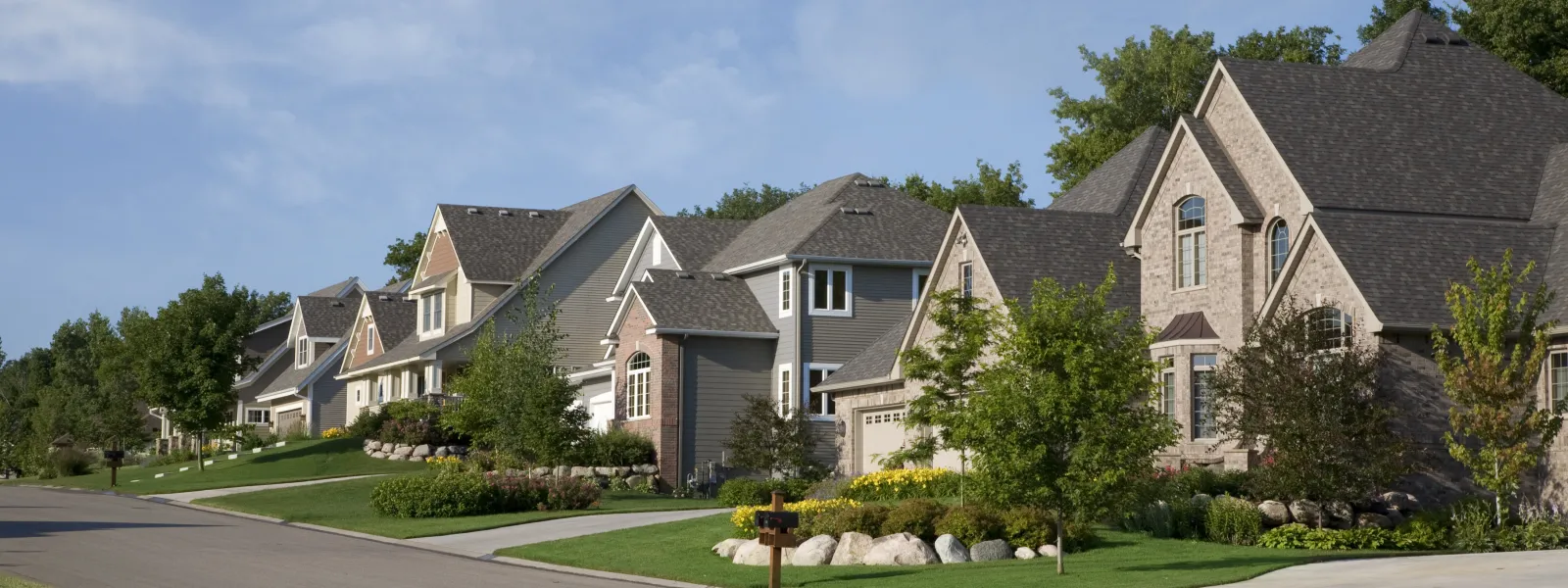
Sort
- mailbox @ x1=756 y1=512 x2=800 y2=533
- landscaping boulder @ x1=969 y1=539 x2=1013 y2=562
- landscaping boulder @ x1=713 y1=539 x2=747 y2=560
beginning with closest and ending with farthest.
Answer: mailbox @ x1=756 y1=512 x2=800 y2=533
landscaping boulder @ x1=969 y1=539 x2=1013 y2=562
landscaping boulder @ x1=713 y1=539 x2=747 y2=560

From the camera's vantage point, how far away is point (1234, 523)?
80.1 feet

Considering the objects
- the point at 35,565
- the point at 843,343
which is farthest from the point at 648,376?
the point at 35,565

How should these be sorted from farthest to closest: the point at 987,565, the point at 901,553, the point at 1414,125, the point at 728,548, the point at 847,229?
the point at 847,229 → the point at 1414,125 → the point at 728,548 → the point at 901,553 → the point at 987,565

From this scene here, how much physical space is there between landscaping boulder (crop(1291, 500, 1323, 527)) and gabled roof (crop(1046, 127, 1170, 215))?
1367 cm

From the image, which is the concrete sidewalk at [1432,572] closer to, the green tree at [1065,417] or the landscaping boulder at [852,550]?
the green tree at [1065,417]

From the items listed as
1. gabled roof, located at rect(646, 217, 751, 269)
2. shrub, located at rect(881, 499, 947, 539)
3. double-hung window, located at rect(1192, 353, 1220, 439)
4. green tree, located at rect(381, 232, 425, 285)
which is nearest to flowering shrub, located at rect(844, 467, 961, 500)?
double-hung window, located at rect(1192, 353, 1220, 439)

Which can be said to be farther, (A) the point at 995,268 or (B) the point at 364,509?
(A) the point at 995,268

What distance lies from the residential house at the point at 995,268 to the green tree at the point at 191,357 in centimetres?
→ 2248

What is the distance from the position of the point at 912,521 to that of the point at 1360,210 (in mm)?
11542

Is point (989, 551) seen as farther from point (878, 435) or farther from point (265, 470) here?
point (265, 470)

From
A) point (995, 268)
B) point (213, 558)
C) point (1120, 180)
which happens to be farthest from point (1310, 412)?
point (213, 558)

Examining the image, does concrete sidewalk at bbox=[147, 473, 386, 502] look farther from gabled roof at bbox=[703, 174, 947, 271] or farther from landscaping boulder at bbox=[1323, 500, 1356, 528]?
landscaping boulder at bbox=[1323, 500, 1356, 528]

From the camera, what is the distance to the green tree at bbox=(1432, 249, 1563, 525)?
2419cm

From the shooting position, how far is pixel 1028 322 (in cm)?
2089
